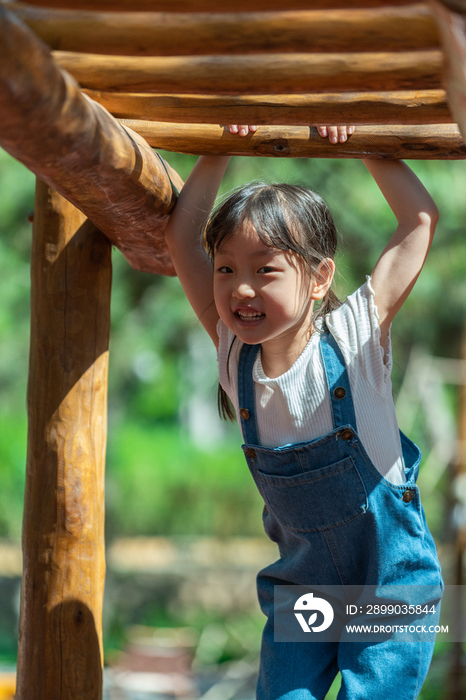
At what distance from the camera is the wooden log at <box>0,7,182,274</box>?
86cm

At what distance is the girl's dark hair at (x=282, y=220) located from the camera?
1519mm

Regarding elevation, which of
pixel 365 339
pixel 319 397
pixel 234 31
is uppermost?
pixel 234 31

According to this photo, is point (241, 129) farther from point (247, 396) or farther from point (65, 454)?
point (65, 454)

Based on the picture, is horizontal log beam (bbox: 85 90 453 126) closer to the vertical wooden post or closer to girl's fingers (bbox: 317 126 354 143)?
girl's fingers (bbox: 317 126 354 143)

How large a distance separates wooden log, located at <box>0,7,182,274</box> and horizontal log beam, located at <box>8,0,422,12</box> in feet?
0.45

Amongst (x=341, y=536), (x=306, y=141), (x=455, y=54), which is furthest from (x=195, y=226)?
(x=455, y=54)

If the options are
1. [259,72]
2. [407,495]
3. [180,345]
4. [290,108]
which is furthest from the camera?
[180,345]

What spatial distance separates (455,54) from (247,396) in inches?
37.7

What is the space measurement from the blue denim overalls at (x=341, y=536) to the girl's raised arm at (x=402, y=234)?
0.17m

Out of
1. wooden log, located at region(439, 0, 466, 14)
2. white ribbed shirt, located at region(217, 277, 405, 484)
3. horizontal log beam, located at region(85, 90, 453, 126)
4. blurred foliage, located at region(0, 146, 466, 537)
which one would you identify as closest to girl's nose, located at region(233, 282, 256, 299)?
white ribbed shirt, located at region(217, 277, 405, 484)

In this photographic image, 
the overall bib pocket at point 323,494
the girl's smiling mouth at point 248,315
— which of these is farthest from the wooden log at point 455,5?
the overall bib pocket at point 323,494

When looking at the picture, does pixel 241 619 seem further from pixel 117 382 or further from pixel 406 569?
pixel 406 569

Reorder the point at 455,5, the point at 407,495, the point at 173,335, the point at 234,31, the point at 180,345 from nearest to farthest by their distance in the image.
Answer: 1. the point at 455,5
2. the point at 234,31
3. the point at 407,495
4. the point at 173,335
5. the point at 180,345

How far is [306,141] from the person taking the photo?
150 cm
